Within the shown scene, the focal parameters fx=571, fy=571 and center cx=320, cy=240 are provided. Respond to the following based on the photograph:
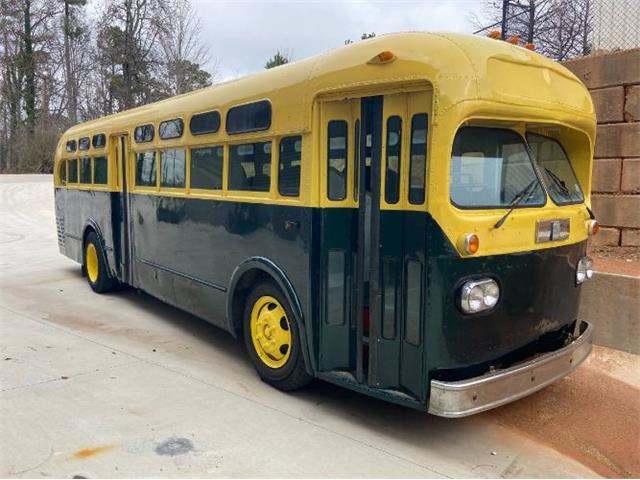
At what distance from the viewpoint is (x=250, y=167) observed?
4.96 metres

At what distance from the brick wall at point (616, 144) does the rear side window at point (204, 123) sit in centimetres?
441

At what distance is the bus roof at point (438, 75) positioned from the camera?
3514 millimetres

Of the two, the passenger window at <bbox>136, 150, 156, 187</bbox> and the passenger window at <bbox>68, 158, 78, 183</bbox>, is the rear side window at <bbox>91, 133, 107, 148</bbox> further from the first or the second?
the passenger window at <bbox>136, 150, 156, 187</bbox>

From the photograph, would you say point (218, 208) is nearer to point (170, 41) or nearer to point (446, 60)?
point (446, 60)

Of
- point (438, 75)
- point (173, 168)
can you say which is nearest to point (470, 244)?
point (438, 75)

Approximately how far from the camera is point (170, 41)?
24.8m

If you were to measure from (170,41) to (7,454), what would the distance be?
77.9 feet

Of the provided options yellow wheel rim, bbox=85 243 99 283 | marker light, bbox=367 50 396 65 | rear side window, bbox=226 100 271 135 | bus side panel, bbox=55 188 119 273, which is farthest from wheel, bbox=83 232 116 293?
marker light, bbox=367 50 396 65

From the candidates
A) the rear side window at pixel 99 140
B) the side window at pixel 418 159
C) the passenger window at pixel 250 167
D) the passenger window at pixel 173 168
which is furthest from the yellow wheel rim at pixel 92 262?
the side window at pixel 418 159

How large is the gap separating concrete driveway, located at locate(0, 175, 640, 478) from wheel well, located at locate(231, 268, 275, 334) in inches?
19.8

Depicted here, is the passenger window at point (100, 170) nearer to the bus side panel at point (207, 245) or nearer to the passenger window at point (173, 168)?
the bus side panel at point (207, 245)

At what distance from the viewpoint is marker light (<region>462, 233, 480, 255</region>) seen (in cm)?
351

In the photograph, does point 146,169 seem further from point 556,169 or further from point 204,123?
point 556,169

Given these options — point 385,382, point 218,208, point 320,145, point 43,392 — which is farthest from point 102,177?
point 385,382
